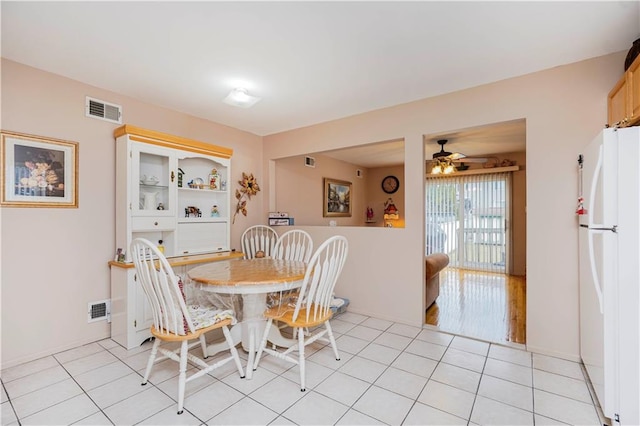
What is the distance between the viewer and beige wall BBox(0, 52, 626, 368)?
7.85ft

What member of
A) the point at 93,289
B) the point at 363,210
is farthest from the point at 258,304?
the point at 363,210

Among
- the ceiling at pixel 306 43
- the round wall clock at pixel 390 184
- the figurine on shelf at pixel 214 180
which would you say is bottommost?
the figurine on shelf at pixel 214 180

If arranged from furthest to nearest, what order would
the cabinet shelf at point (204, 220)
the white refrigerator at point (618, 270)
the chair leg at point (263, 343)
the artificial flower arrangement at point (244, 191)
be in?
the artificial flower arrangement at point (244, 191) < the cabinet shelf at point (204, 220) < the chair leg at point (263, 343) < the white refrigerator at point (618, 270)

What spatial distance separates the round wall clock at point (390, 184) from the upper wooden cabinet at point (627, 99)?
5061mm

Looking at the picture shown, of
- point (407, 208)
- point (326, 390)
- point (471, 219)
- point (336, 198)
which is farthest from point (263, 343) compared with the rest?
point (471, 219)

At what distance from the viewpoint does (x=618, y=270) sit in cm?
158

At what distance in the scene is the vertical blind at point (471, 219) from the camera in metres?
6.02

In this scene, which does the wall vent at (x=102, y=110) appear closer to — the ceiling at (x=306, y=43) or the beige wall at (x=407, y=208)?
the beige wall at (x=407, y=208)

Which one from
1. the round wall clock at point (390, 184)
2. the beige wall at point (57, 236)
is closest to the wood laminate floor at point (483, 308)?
the round wall clock at point (390, 184)

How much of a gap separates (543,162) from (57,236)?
4.28 m

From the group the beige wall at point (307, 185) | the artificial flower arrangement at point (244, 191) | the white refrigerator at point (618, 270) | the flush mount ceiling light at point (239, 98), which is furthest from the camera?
the beige wall at point (307, 185)

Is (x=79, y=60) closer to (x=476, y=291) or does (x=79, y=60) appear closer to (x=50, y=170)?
(x=50, y=170)

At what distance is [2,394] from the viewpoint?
6.54ft

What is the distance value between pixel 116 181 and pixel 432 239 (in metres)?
6.15
